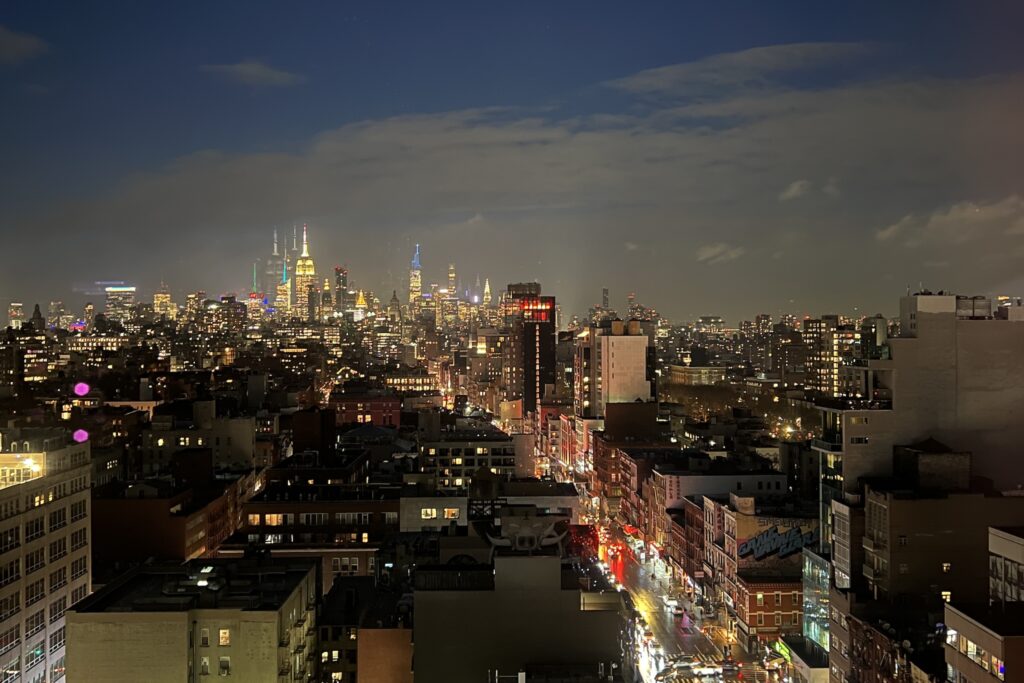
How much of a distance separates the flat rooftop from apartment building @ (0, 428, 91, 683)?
383 cm

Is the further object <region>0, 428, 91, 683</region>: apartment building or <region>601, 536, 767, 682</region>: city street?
<region>601, 536, 767, 682</region>: city street

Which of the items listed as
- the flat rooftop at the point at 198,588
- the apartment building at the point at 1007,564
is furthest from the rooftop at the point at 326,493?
the apartment building at the point at 1007,564

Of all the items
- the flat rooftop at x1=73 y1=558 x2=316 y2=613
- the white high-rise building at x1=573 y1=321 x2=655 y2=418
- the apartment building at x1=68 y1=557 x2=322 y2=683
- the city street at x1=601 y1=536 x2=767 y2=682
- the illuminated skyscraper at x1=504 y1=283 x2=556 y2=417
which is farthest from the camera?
the illuminated skyscraper at x1=504 y1=283 x2=556 y2=417

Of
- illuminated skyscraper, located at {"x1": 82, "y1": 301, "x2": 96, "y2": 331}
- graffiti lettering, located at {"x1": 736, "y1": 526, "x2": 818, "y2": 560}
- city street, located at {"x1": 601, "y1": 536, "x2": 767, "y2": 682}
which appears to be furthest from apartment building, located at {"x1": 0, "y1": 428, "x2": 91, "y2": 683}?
illuminated skyscraper, located at {"x1": 82, "y1": 301, "x2": 96, "y2": 331}

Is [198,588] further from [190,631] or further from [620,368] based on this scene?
[620,368]

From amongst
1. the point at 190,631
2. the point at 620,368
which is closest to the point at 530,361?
the point at 620,368

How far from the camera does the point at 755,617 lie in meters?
37.8

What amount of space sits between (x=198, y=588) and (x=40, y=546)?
788 cm

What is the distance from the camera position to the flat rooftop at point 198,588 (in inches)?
923

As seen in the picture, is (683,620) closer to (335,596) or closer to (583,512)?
(335,596)

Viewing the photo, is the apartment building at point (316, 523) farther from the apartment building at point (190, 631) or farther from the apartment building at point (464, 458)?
the apartment building at point (190, 631)

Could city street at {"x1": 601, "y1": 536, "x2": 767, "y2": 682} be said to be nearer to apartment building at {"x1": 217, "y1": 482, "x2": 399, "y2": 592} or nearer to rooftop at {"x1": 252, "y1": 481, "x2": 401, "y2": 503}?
apartment building at {"x1": 217, "y1": 482, "x2": 399, "y2": 592}

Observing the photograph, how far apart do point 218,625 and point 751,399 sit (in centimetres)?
9433

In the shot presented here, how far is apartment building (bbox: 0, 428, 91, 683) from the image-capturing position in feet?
90.0
